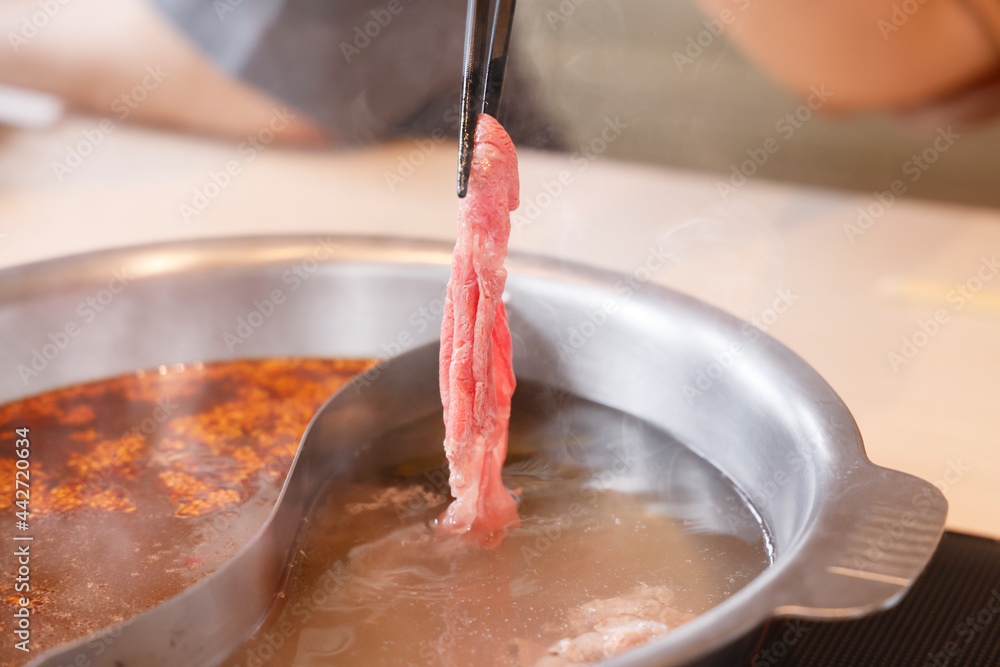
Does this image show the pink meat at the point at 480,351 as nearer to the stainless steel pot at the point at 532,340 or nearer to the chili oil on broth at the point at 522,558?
the chili oil on broth at the point at 522,558

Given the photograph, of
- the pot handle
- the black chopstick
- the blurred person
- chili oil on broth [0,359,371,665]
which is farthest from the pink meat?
the blurred person

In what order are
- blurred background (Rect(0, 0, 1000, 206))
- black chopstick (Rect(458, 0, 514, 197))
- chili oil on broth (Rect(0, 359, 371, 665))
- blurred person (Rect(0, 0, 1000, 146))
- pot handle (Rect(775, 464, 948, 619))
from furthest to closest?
blurred person (Rect(0, 0, 1000, 146)), blurred background (Rect(0, 0, 1000, 206)), chili oil on broth (Rect(0, 359, 371, 665)), black chopstick (Rect(458, 0, 514, 197)), pot handle (Rect(775, 464, 948, 619))

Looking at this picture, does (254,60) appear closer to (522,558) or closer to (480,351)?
(480,351)

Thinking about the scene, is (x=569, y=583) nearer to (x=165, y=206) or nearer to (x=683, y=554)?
(x=683, y=554)

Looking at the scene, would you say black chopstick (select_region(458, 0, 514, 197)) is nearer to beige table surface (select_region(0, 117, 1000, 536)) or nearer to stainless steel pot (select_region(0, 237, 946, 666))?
stainless steel pot (select_region(0, 237, 946, 666))

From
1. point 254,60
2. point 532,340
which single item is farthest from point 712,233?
point 254,60
